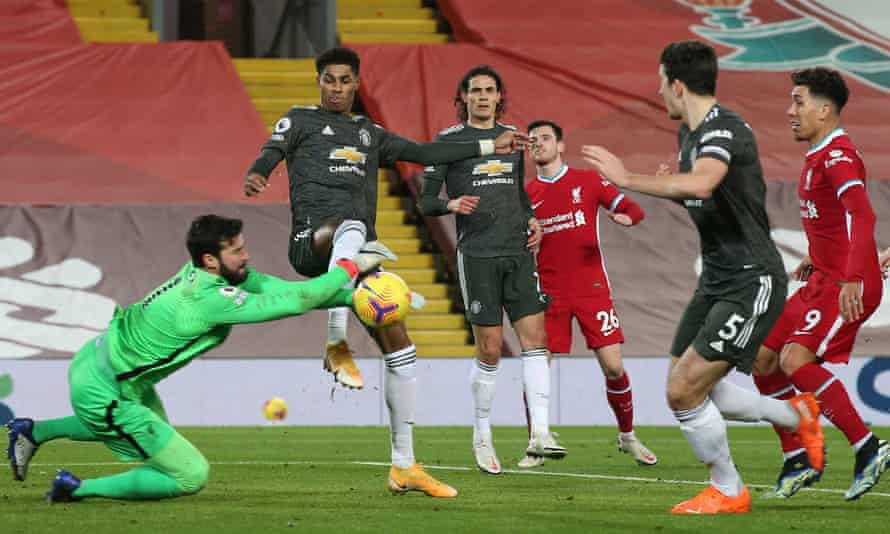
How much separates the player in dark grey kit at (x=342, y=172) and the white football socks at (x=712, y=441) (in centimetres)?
157

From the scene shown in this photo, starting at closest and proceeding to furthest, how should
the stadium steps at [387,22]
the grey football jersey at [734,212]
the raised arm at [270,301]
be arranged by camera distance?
the grey football jersey at [734,212] → the raised arm at [270,301] → the stadium steps at [387,22]

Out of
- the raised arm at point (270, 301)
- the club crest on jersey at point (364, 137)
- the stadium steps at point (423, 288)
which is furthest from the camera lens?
the stadium steps at point (423, 288)

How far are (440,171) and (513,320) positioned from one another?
38.6 inches

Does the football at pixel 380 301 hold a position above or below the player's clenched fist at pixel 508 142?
below

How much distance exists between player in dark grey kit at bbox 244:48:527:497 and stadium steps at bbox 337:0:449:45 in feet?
42.8

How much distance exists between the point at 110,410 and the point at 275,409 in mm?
8135

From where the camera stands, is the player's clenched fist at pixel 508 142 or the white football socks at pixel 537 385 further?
the white football socks at pixel 537 385

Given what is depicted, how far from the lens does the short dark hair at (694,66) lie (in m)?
6.91

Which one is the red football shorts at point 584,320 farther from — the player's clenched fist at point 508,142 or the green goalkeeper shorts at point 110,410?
the green goalkeeper shorts at point 110,410

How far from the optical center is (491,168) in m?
9.76

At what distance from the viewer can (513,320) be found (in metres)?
9.76

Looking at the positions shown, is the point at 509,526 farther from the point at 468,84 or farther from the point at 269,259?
the point at 269,259

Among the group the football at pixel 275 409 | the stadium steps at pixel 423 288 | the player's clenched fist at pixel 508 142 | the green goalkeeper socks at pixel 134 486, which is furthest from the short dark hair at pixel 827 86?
the stadium steps at pixel 423 288

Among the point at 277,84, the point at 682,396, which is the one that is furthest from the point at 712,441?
the point at 277,84
